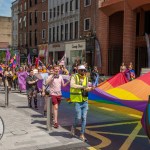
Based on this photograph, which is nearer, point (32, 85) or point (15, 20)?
point (32, 85)

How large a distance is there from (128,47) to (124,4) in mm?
3433

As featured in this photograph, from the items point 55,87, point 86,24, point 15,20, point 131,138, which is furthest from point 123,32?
point 15,20

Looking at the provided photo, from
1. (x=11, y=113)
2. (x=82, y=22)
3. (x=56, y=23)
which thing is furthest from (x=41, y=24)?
(x=11, y=113)

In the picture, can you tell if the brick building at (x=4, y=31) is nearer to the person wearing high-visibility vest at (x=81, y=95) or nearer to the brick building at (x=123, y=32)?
the brick building at (x=123, y=32)

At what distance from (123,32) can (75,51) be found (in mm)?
12180

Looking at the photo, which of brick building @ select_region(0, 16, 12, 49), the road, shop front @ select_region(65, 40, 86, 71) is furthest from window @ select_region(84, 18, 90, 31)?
brick building @ select_region(0, 16, 12, 49)

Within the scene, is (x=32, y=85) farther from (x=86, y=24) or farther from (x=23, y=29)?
(x=23, y=29)

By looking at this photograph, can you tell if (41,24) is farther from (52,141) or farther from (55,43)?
(52,141)

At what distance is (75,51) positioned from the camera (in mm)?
37844

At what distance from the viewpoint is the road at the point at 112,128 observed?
24.9 feet

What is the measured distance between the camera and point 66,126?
949 cm

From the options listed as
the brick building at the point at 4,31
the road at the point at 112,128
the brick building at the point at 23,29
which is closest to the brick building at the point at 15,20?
the brick building at the point at 23,29

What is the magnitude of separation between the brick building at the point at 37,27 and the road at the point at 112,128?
3440cm

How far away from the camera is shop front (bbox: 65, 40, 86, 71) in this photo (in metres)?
35.6
